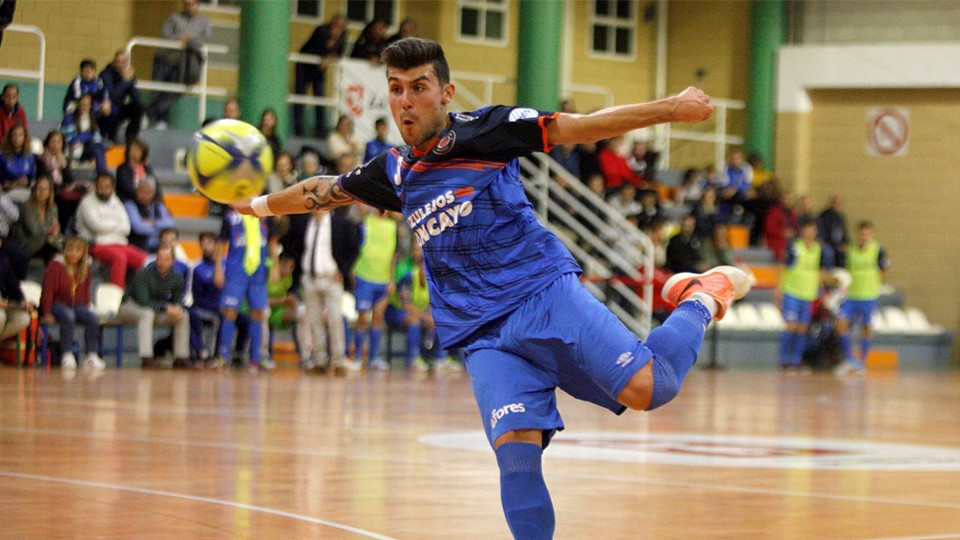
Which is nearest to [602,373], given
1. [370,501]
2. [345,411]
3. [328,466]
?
[370,501]

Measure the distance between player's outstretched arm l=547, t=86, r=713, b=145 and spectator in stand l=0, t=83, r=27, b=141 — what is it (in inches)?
495

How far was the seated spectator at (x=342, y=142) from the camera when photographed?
1906cm

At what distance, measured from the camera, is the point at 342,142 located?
19.1m

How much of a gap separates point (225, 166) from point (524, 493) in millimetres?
2013

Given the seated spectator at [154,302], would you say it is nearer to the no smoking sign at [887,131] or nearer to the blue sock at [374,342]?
Result: the blue sock at [374,342]

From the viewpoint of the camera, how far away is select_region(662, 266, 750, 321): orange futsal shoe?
5.16 m

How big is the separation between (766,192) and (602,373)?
20.4m

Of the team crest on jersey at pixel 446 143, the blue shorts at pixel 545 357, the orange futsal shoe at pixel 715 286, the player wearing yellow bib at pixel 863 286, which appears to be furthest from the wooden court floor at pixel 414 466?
the player wearing yellow bib at pixel 863 286

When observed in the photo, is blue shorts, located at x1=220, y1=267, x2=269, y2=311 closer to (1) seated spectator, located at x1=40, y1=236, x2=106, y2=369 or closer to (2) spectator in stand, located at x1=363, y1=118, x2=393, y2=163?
(1) seated spectator, located at x1=40, y1=236, x2=106, y2=369

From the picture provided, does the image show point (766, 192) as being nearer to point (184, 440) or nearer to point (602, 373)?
point (184, 440)

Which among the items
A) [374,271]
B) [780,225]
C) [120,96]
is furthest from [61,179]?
[780,225]

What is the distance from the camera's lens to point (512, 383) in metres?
4.51

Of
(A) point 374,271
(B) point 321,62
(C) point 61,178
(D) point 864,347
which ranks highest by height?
(B) point 321,62

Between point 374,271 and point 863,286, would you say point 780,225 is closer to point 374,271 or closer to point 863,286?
point 863,286
